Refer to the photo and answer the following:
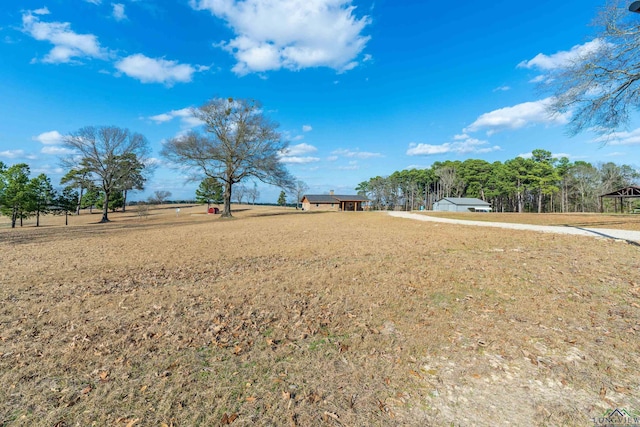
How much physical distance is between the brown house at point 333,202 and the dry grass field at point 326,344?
57.9 meters

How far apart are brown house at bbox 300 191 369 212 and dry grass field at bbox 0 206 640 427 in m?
57.9

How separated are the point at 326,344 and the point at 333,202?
204ft

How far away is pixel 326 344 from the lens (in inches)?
149

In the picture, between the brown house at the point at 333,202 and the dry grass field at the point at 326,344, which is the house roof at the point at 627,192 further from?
the brown house at the point at 333,202

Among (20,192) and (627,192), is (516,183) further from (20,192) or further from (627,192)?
(20,192)

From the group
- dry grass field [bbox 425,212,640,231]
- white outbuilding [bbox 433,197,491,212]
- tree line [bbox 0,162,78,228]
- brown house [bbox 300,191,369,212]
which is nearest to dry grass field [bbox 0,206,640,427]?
dry grass field [bbox 425,212,640,231]

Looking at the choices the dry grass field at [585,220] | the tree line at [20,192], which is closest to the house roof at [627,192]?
the dry grass field at [585,220]

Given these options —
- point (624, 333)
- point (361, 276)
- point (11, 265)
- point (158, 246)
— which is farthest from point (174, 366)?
point (158, 246)

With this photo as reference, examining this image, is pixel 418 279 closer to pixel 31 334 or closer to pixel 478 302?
pixel 478 302

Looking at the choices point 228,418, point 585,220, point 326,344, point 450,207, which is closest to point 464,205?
point 450,207

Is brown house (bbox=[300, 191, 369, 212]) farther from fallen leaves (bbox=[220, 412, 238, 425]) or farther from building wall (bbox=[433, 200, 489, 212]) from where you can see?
fallen leaves (bbox=[220, 412, 238, 425])

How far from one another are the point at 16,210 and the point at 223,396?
3275 cm

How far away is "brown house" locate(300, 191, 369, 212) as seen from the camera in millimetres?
65438

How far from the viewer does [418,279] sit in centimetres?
636
